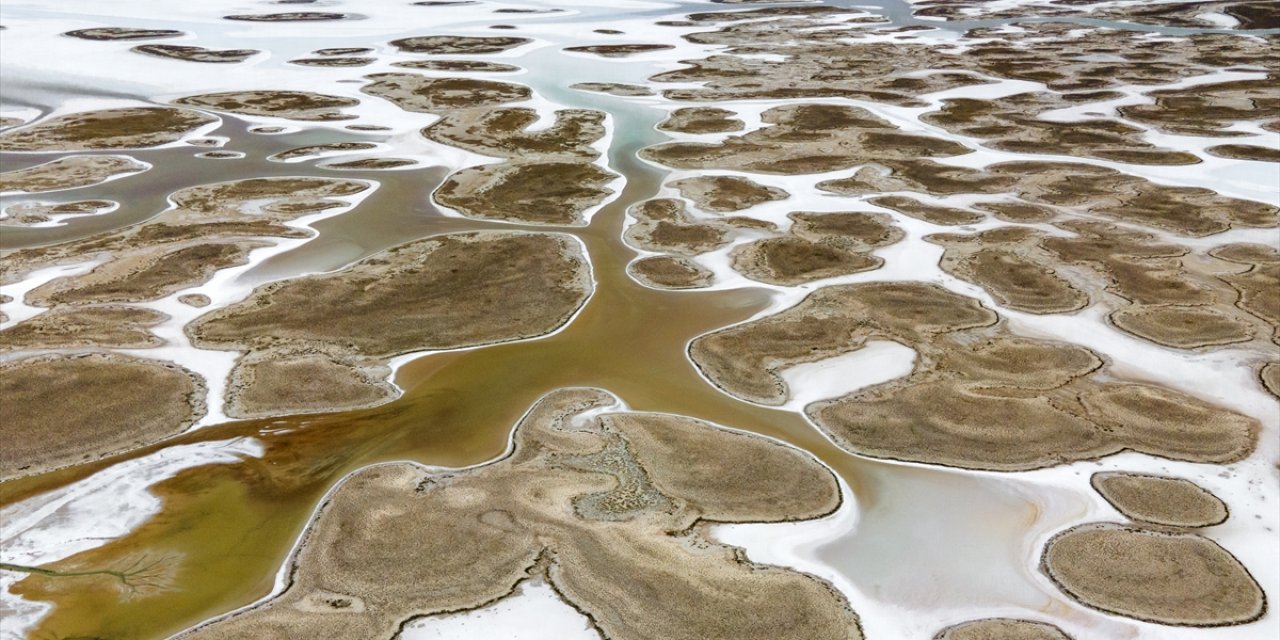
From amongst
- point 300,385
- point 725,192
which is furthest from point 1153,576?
point 725,192

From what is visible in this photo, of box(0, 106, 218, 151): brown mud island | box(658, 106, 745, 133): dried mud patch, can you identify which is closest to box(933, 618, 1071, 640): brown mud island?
box(658, 106, 745, 133): dried mud patch

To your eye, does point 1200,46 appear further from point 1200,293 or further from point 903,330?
point 903,330

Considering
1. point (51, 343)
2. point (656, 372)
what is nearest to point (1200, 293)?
point (656, 372)

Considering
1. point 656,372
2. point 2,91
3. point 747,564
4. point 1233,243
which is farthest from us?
point 2,91

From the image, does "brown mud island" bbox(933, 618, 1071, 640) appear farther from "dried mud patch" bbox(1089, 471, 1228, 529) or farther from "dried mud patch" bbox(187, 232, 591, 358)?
"dried mud patch" bbox(187, 232, 591, 358)

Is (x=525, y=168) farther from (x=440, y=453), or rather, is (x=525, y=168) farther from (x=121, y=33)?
(x=121, y=33)
